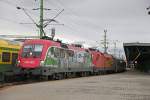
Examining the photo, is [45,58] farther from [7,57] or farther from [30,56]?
[7,57]

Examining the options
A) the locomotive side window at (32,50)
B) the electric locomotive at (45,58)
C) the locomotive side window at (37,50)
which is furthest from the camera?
the locomotive side window at (32,50)

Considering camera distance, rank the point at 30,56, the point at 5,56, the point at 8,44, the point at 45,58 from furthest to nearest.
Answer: the point at 30,56, the point at 45,58, the point at 8,44, the point at 5,56

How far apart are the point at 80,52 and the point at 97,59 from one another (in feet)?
29.4

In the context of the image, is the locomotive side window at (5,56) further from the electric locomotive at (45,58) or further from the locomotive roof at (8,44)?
the electric locomotive at (45,58)

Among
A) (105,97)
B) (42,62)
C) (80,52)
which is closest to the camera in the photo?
(105,97)

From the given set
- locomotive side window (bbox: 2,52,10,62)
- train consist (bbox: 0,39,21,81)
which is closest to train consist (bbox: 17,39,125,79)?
train consist (bbox: 0,39,21,81)

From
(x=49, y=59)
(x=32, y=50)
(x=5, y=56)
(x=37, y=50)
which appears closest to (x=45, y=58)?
(x=49, y=59)

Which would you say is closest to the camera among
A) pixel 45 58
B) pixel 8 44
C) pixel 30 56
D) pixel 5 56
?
pixel 5 56

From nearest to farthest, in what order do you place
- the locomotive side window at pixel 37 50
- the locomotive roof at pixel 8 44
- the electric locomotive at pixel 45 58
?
the locomotive roof at pixel 8 44 < the electric locomotive at pixel 45 58 < the locomotive side window at pixel 37 50

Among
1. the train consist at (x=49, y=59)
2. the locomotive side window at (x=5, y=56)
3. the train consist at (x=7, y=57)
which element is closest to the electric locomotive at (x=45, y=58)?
the train consist at (x=49, y=59)

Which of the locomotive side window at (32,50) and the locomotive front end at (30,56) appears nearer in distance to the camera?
the locomotive front end at (30,56)

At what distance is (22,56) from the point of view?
92.8 ft

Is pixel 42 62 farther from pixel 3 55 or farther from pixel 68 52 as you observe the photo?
pixel 68 52

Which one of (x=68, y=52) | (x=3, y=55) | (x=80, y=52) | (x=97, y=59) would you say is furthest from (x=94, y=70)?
(x=3, y=55)
